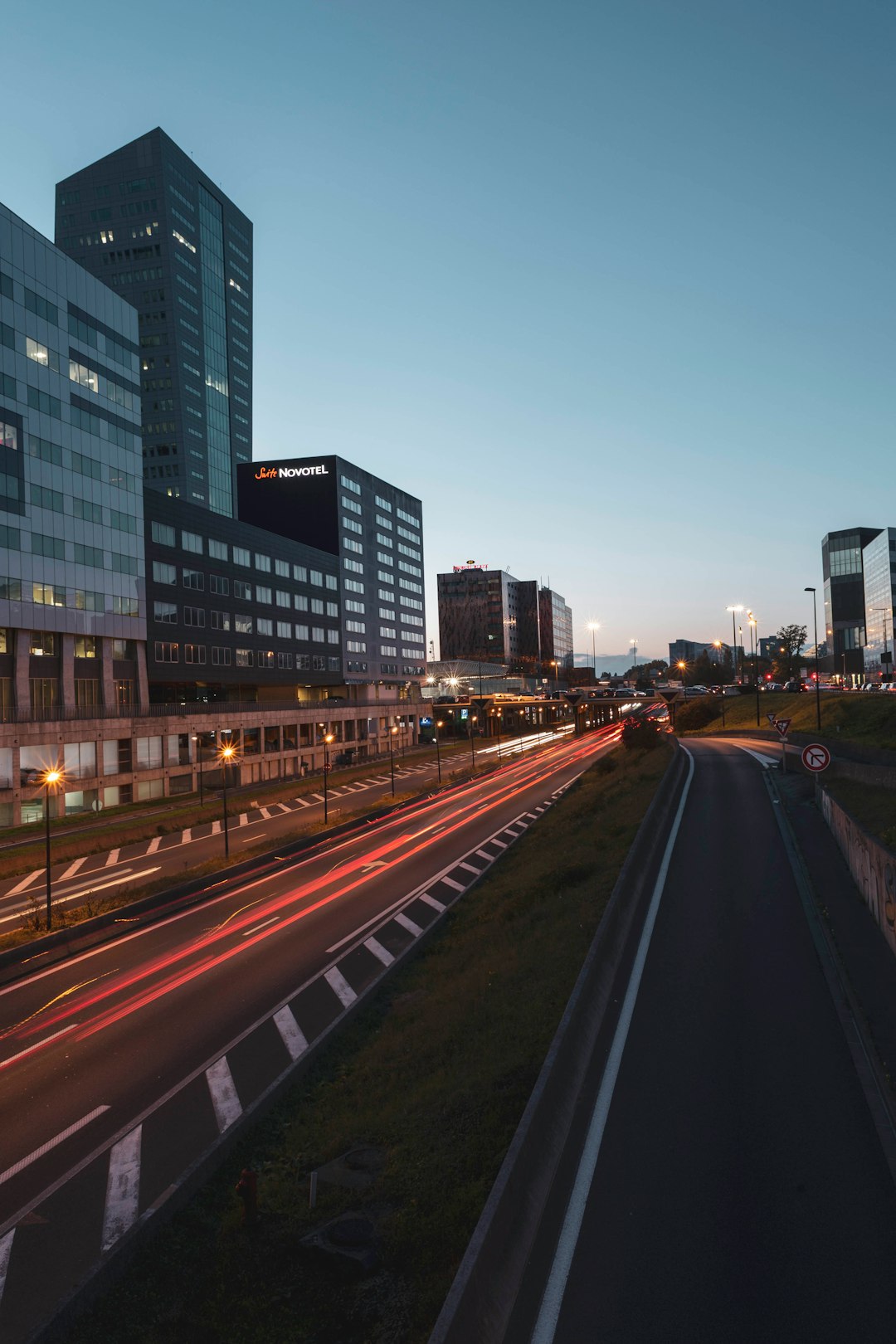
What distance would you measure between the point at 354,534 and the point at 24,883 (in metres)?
119

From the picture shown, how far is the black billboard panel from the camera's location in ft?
480

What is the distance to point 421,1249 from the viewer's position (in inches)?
369

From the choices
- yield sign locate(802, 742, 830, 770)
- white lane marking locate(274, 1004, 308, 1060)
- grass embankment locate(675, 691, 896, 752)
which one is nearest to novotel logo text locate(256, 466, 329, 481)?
grass embankment locate(675, 691, 896, 752)

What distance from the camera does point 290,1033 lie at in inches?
725

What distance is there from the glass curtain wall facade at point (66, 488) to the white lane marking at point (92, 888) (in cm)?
2589

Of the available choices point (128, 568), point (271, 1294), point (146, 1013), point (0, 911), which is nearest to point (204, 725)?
point (128, 568)

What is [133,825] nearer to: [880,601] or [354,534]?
[354,534]

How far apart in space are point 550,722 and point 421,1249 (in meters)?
175

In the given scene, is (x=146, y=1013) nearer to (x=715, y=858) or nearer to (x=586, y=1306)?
(x=586, y=1306)

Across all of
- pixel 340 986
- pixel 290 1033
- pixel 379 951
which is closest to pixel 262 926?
pixel 379 951

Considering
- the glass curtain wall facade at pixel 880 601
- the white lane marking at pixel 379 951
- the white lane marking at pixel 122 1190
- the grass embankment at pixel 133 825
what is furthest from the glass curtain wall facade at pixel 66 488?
the glass curtain wall facade at pixel 880 601

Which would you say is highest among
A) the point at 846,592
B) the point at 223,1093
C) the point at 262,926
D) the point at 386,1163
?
the point at 846,592

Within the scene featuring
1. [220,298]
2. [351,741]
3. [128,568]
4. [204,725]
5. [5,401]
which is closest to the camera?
[5,401]

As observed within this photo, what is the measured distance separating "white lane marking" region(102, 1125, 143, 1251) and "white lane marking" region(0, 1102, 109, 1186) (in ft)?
4.16
